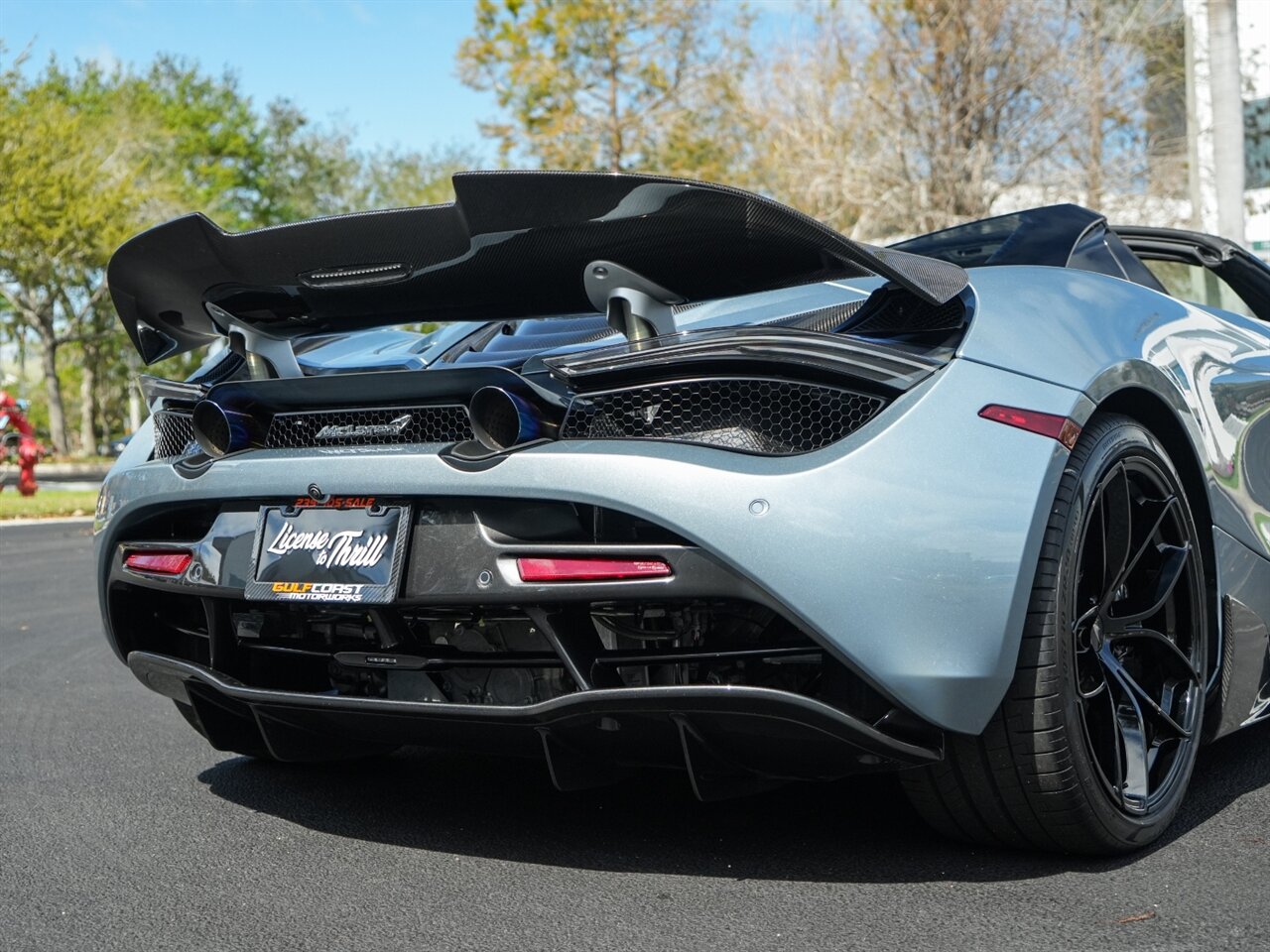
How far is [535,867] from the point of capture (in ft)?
8.93

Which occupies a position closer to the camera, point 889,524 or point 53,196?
point 889,524

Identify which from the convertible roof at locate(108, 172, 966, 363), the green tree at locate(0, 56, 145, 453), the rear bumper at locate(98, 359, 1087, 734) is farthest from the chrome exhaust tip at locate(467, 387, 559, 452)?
the green tree at locate(0, 56, 145, 453)

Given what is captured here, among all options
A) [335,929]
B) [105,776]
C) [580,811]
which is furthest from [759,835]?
[105,776]

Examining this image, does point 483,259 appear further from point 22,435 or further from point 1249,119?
point 22,435

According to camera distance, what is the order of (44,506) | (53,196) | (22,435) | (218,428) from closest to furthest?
1. (218,428)
2. (44,506)
3. (22,435)
4. (53,196)

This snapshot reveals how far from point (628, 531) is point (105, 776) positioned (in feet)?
5.91

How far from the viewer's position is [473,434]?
2.57m

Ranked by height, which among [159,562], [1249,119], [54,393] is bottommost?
[54,393]

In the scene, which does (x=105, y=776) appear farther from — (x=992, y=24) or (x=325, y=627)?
(x=992, y=24)

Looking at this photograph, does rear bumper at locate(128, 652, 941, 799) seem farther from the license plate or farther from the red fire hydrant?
the red fire hydrant

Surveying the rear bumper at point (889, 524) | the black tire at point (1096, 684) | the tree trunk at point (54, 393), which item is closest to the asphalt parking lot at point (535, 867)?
the black tire at point (1096, 684)

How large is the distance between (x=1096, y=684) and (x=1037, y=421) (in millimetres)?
575

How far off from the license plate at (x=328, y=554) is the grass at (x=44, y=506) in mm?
14303

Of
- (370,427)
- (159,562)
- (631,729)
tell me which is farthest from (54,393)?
(631,729)
